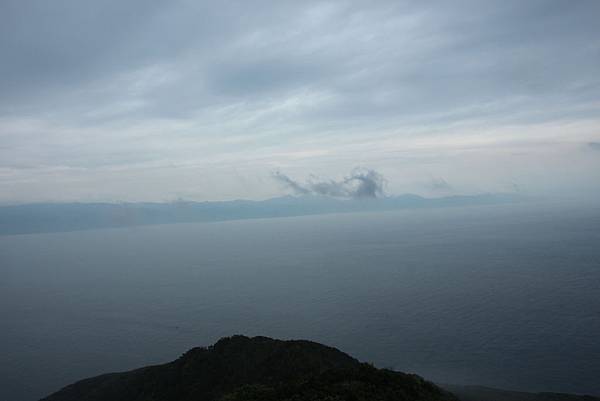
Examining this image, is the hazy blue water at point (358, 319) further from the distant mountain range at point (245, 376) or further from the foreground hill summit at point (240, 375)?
the foreground hill summit at point (240, 375)

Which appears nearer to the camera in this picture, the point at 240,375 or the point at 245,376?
the point at 245,376

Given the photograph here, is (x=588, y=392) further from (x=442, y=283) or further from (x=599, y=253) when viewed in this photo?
(x=599, y=253)

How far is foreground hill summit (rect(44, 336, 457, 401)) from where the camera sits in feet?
144

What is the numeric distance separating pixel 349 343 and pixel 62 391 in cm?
5354

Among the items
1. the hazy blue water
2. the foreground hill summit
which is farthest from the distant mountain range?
the hazy blue water

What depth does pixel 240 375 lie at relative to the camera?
2159 inches

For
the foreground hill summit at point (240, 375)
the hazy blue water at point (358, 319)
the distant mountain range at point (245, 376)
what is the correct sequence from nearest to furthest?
the foreground hill summit at point (240, 375) → the distant mountain range at point (245, 376) → the hazy blue water at point (358, 319)

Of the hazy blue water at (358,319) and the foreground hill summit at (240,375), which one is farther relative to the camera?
the hazy blue water at (358,319)

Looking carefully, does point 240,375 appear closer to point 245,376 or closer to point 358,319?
point 245,376

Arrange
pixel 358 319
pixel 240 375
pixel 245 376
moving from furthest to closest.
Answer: pixel 358 319
pixel 240 375
pixel 245 376

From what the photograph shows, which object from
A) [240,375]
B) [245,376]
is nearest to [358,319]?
[240,375]

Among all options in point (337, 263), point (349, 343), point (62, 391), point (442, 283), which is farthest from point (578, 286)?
point (62, 391)

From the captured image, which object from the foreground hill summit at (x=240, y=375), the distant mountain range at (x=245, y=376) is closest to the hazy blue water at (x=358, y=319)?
the distant mountain range at (x=245, y=376)

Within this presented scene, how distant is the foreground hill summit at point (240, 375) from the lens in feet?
144
